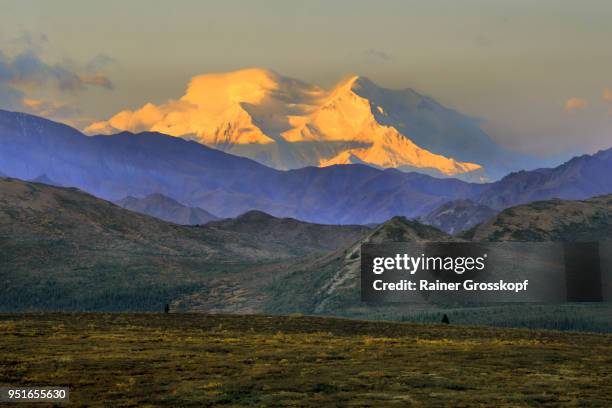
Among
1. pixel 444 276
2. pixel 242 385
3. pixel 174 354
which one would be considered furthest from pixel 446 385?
pixel 444 276

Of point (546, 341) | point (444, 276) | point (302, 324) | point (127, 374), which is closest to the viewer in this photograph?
point (127, 374)

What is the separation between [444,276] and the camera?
541 feet

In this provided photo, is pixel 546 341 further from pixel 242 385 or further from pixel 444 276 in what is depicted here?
pixel 242 385

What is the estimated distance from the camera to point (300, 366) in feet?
261

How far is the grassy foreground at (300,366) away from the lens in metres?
61.7

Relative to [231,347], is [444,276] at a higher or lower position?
higher

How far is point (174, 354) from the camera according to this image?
88.7m

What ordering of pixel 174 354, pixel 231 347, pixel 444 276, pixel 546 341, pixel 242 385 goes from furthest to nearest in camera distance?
pixel 444 276 < pixel 546 341 < pixel 231 347 < pixel 174 354 < pixel 242 385

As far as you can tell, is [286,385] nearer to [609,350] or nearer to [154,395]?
[154,395]

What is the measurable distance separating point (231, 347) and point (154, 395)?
3685 cm

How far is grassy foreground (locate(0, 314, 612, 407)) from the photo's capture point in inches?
2427

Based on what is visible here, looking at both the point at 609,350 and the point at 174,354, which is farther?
the point at 609,350

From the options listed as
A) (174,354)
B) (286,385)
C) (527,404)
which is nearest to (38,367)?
(174,354)

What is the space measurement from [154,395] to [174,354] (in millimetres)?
27757
